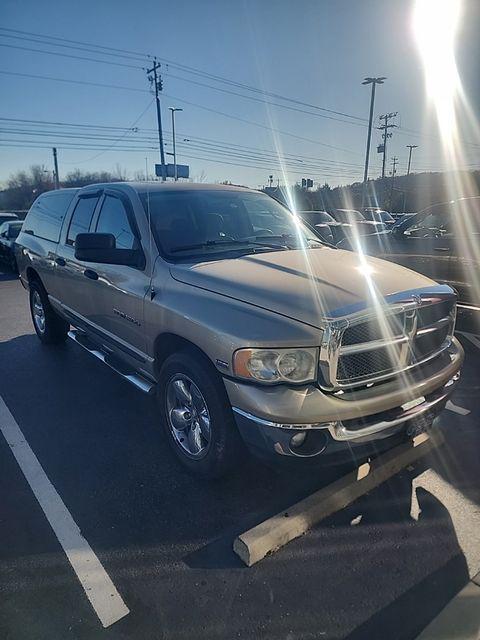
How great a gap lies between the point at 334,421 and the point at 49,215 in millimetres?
4795

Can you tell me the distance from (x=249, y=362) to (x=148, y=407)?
209 centimetres

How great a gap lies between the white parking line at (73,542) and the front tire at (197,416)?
821mm

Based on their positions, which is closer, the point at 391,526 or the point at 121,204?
the point at 391,526

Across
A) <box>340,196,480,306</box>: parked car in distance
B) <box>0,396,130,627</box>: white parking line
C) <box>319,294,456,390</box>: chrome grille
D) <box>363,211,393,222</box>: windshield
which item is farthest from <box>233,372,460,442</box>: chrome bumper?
<box>363,211,393,222</box>: windshield

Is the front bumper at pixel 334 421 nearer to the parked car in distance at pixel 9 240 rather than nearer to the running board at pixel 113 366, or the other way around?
the running board at pixel 113 366

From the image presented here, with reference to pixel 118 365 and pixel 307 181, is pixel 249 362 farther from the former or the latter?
pixel 307 181

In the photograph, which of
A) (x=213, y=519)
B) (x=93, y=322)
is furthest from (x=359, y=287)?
(x=93, y=322)

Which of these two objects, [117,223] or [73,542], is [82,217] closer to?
[117,223]

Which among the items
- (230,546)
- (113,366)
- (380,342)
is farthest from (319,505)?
(113,366)

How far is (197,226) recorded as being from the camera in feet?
11.8

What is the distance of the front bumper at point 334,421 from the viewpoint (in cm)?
231

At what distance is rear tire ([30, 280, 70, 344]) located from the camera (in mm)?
5906

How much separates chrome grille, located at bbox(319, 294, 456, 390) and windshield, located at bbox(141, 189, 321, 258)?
1280mm

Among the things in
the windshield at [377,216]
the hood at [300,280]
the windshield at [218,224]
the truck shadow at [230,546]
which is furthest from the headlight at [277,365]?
the windshield at [377,216]
